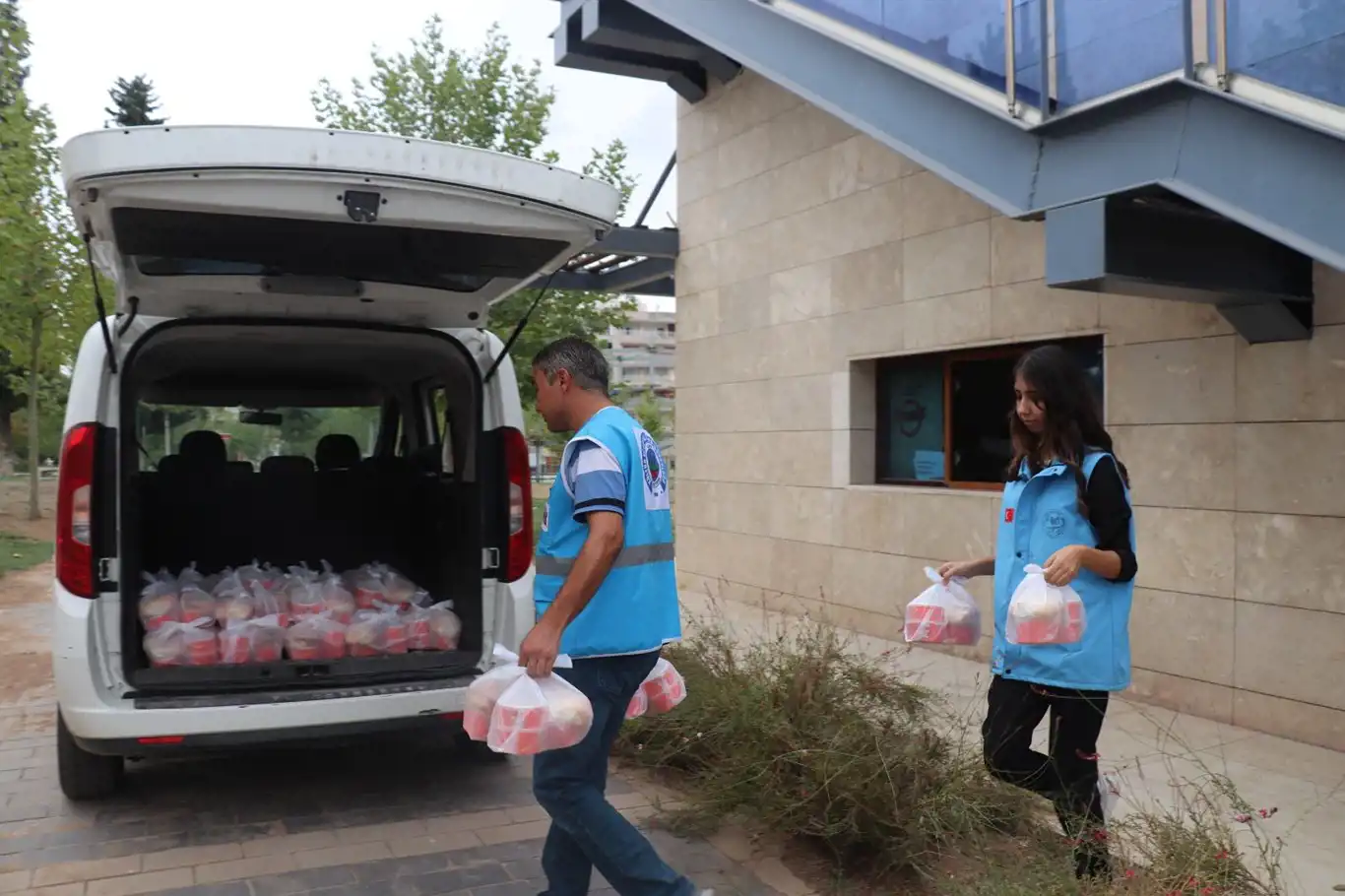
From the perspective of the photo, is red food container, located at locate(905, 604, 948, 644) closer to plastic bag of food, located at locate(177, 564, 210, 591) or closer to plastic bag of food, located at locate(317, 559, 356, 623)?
plastic bag of food, located at locate(317, 559, 356, 623)

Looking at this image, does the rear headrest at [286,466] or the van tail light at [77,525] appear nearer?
the van tail light at [77,525]

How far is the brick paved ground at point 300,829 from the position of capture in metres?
3.63

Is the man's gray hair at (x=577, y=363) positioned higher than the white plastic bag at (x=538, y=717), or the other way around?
the man's gray hair at (x=577, y=363)

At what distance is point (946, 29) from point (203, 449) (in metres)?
4.20

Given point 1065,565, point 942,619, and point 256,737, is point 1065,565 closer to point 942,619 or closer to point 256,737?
point 942,619

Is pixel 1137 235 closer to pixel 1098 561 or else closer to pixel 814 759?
pixel 1098 561

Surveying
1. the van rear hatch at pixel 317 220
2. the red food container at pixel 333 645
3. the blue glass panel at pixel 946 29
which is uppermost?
the blue glass panel at pixel 946 29

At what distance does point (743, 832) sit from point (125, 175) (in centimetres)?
296

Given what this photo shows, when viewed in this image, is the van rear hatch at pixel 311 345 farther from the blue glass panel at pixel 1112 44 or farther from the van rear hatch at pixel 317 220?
the blue glass panel at pixel 1112 44

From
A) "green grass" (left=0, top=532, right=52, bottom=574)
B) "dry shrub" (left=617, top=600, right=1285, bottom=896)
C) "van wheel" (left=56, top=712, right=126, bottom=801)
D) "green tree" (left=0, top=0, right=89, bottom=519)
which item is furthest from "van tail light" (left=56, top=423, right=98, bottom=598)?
"green tree" (left=0, top=0, right=89, bottom=519)

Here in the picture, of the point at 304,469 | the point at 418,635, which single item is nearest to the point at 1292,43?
the point at 418,635

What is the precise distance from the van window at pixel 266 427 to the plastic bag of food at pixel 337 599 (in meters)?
1.09

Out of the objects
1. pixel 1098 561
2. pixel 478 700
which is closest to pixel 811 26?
pixel 1098 561

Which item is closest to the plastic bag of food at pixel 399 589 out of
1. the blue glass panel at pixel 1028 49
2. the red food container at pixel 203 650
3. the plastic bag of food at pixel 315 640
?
the plastic bag of food at pixel 315 640
